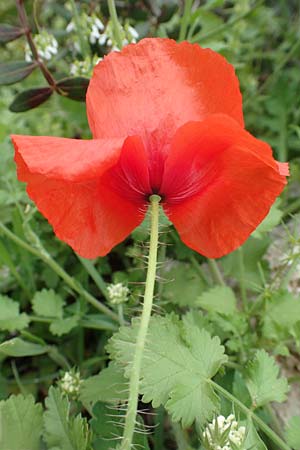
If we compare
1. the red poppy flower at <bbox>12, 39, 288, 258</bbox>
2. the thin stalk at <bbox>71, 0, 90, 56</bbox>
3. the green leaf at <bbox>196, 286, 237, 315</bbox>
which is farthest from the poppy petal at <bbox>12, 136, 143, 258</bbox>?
the thin stalk at <bbox>71, 0, 90, 56</bbox>

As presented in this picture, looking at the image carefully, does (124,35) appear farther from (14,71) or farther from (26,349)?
(26,349)

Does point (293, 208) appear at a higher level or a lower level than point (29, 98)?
lower

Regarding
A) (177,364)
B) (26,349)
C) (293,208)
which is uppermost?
(177,364)

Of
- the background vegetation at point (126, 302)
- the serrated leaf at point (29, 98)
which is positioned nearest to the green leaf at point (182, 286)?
the background vegetation at point (126, 302)

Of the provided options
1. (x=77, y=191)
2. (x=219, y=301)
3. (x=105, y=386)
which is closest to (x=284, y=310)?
(x=219, y=301)

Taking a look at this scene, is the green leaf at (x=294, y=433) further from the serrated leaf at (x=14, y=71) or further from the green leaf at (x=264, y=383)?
the serrated leaf at (x=14, y=71)

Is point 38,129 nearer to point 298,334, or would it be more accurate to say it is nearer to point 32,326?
point 32,326

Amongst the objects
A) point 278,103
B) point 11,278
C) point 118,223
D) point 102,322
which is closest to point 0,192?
point 11,278
